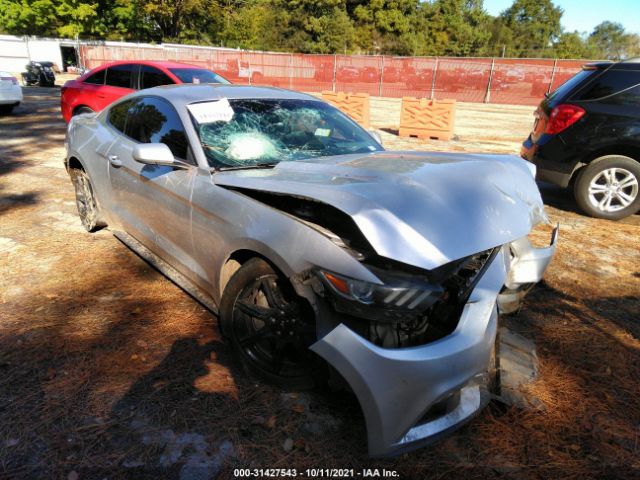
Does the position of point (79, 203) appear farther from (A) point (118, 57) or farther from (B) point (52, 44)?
(B) point (52, 44)

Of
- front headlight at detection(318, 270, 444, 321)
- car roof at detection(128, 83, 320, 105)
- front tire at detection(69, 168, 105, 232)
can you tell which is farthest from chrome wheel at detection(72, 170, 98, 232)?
front headlight at detection(318, 270, 444, 321)

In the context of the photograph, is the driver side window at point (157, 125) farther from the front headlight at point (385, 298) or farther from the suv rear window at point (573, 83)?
the suv rear window at point (573, 83)

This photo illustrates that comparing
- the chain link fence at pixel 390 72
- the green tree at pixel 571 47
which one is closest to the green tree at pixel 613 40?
the green tree at pixel 571 47

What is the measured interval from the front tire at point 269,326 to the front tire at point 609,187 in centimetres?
489

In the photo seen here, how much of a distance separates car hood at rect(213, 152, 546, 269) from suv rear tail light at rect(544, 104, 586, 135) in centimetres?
318

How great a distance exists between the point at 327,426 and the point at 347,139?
2.20 meters

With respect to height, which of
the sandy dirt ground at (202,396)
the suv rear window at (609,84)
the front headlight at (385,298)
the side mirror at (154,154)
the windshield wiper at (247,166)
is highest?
the suv rear window at (609,84)

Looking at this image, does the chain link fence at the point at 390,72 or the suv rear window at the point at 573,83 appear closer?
the suv rear window at the point at 573,83

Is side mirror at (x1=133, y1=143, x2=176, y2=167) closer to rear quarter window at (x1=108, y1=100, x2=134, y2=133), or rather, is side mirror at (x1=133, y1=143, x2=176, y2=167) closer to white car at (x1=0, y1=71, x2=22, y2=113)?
rear quarter window at (x1=108, y1=100, x2=134, y2=133)

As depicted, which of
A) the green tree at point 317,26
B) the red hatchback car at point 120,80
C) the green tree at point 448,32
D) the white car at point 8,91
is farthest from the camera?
the green tree at point 448,32

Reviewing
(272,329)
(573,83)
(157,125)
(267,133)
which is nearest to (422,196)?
(272,329)

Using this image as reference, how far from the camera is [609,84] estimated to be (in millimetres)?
5309

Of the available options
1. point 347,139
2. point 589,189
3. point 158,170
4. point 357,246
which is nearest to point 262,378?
point 357,246

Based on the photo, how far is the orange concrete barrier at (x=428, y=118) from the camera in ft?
37.9
